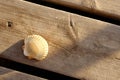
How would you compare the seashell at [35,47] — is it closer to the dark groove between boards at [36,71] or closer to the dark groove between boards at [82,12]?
the dark groove between boards at [36,71]

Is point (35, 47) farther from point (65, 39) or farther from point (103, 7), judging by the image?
point (103, 7)

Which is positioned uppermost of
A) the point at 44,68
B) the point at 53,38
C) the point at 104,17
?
the point at 104,17

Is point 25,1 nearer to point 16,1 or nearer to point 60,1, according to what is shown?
point 16,1

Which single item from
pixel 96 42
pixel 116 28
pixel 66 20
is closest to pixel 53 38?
pixel 66 20

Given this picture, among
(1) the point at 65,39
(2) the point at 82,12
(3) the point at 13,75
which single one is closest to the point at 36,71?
(3) the point at 13,75

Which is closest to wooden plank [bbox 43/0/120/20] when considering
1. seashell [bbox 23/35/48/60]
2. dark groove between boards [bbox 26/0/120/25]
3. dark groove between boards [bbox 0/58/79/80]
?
dark groove between boards [bbox 26/0/120/25]

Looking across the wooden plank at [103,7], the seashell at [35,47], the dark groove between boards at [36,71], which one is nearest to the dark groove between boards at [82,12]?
the wooden plank at [103,7]

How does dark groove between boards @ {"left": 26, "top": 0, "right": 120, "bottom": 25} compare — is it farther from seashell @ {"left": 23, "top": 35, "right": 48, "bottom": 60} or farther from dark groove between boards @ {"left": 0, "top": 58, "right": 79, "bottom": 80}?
dark groove between boards @ {"left": 0, "top": 58, "right": 79, "bottom": 80}
